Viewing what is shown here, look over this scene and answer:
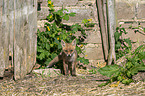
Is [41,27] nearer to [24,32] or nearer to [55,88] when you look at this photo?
[24,32]

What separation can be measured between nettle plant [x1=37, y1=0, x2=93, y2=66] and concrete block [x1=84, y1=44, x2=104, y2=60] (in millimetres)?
194

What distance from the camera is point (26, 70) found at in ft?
16.9

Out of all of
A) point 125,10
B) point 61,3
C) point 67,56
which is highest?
point 61,3

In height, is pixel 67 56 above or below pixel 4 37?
below

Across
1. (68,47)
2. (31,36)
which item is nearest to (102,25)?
(68,47)

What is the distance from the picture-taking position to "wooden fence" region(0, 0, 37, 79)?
15.9ft

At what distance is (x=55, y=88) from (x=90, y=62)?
2222mm

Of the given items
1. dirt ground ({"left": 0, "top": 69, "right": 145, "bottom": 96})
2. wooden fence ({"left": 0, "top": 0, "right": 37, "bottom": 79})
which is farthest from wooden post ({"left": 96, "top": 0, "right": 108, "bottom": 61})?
wooden fence ({"left": 0, "top": 0, "right": 37, "bottom": 79})

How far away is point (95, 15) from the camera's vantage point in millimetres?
6074

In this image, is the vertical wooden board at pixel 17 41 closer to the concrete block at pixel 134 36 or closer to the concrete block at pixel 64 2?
the concrete block at pixel 64 2

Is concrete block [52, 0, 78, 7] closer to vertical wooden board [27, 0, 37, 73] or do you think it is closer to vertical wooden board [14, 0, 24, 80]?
vertical wooden board [27, 0, 37, 73]

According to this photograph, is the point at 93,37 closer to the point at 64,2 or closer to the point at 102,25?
the point at 102,25

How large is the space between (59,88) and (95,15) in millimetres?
2803

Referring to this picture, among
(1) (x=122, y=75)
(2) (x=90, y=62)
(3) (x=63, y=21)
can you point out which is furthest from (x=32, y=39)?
(1) (x=122, y=75)
